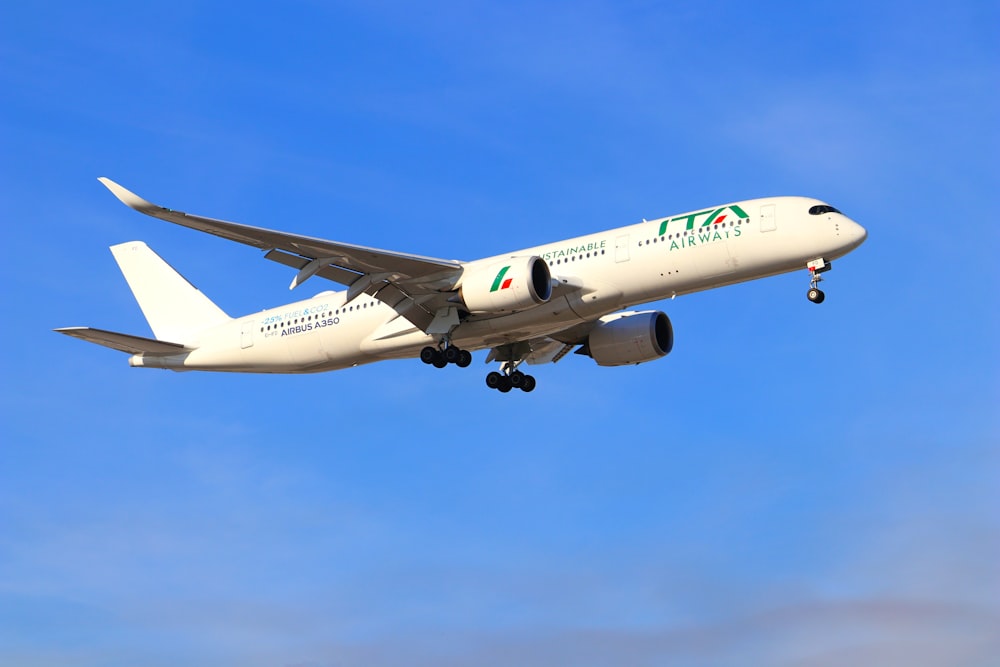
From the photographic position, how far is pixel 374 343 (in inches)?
1775

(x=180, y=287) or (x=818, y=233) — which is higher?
(x=180, y=287)

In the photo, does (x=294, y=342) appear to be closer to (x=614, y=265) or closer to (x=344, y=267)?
(x=344, y=267)

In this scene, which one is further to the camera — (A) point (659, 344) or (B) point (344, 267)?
(A) point (659, 344)

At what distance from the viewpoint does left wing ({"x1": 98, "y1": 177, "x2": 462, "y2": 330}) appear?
129 feet

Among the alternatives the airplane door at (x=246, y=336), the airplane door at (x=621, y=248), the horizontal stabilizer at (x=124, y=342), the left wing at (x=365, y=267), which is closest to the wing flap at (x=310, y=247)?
the left wing at (x=365, y=267)

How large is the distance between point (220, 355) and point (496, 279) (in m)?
12.3

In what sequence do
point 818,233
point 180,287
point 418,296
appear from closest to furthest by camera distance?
point 818,233 → point 418,296 → point 180,287

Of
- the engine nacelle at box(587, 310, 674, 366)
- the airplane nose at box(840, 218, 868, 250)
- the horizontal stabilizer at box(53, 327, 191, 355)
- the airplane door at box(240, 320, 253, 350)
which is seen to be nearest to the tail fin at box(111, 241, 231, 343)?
the horizontal stabilizer at box(53, 327, 191, 355)

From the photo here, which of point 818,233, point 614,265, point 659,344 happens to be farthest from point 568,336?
point 818,233

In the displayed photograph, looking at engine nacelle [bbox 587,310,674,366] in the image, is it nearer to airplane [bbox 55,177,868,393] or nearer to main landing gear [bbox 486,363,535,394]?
airplane [bbox 55,177,868,393]

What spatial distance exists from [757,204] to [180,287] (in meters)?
22.6

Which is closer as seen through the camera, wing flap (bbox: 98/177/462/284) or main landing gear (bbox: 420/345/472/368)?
wing flap (bbox: 98/177/462/284)

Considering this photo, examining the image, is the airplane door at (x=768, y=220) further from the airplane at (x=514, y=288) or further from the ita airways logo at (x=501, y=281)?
the ita airways logo at (x=501, y=281)

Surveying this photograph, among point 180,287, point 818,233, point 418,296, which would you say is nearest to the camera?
point 818,233
